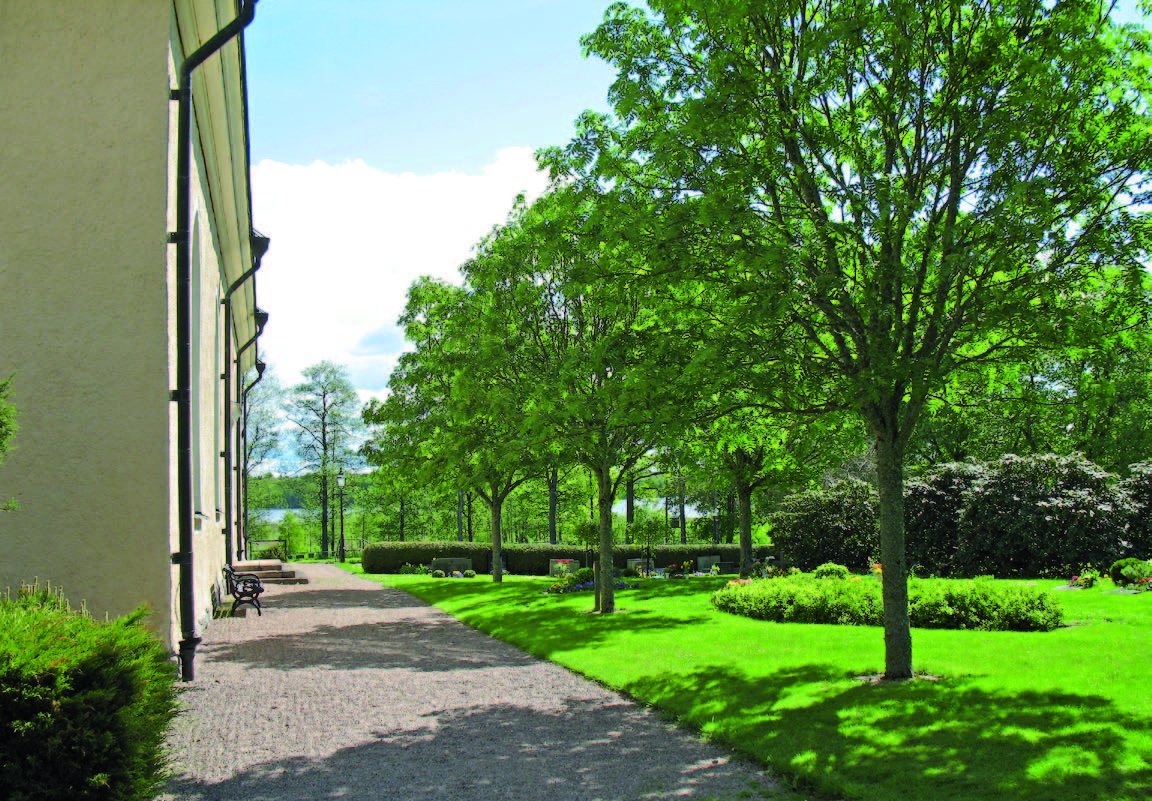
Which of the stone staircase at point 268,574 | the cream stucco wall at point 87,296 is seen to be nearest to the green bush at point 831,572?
the cream stucco wall at point 87,296

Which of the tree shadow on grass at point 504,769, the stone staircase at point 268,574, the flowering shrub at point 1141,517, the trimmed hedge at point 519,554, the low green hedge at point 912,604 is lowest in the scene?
the trimmed hedge at point 519,554

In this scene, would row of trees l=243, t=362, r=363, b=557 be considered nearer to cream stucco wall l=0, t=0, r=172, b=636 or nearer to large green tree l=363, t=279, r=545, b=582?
large green tree l=363, t=279, r=545, b=582

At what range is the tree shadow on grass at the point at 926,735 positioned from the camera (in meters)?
5.45

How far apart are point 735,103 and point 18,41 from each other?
7.25 meters

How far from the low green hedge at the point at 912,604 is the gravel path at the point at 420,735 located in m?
5.33

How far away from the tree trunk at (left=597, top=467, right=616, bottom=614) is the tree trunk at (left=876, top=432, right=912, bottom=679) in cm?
828

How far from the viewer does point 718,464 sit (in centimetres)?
1298

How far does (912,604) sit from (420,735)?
8.83m

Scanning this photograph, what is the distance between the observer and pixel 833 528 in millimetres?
23812

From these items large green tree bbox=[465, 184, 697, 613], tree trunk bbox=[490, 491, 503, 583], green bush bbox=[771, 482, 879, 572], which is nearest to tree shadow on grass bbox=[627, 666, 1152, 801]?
large green tree bbox=[465, 184, 697, 613]

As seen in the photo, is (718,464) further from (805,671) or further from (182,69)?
(182,69)

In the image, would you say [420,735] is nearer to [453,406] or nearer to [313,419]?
[453,406]

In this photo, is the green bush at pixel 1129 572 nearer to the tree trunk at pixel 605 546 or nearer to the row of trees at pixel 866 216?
the row of trees at pixel 866 216

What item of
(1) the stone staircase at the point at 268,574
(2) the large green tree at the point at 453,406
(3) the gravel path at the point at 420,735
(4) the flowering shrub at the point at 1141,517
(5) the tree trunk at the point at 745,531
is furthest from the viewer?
(1) the stone staircase at the point at 268,574
